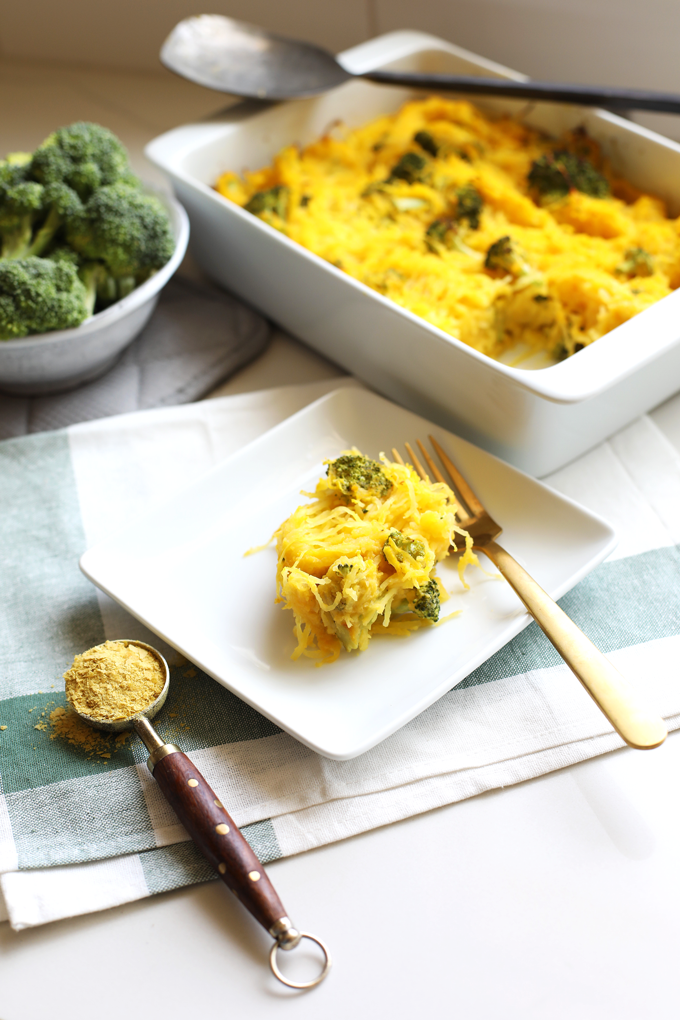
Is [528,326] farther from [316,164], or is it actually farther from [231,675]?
[231,675]

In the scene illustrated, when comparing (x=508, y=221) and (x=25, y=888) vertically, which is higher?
(x=508, y=221)

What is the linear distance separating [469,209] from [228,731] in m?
1.29

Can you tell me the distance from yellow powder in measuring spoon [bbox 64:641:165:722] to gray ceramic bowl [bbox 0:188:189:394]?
659mm

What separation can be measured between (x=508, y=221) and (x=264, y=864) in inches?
58.9

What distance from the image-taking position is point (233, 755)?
1254 mm

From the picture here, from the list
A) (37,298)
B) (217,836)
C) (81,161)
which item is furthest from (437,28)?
(217,836)

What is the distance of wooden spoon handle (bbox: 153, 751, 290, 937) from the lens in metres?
1.05

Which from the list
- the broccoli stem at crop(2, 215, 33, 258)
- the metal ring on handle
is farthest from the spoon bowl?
the broccoli stem at crop(2, 215, 33, 258)

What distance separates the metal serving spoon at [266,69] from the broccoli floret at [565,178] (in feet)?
0.69

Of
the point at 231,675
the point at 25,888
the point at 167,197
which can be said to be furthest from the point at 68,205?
the point at 25,888

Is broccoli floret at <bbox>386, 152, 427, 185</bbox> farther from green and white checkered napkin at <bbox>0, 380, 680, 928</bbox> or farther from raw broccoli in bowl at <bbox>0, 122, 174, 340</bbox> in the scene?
green and white checkered napkin at <bbox>0, 380, 680, 928</bbox>

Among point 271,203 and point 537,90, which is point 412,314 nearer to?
point 271,203

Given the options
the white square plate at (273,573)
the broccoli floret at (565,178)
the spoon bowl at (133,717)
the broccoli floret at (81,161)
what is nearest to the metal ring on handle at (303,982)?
the white square plate at (273,573)

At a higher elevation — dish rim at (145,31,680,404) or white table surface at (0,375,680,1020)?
dish rim at (145,31,680,404)
